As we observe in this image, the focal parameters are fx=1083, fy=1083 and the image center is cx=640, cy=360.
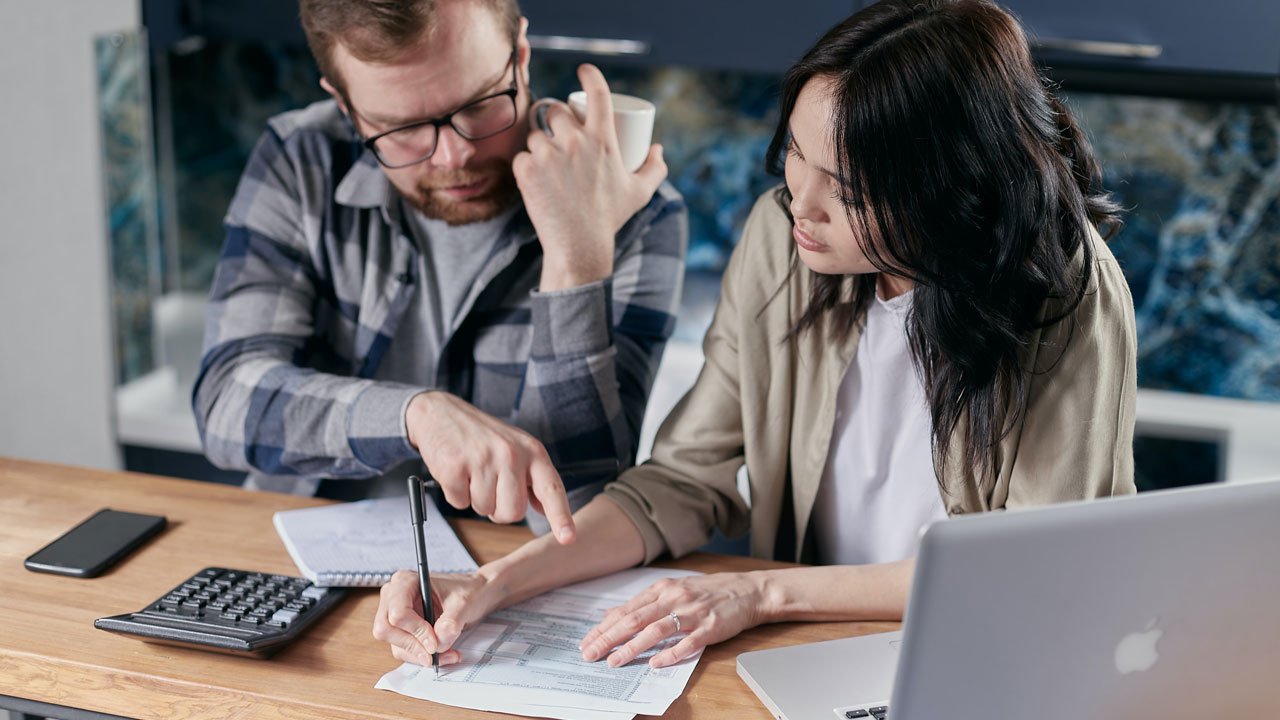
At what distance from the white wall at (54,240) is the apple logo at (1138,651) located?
2.17 metres

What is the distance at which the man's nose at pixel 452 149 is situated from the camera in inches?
52.1

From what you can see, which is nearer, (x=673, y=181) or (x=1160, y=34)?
(x=1160, y=34)

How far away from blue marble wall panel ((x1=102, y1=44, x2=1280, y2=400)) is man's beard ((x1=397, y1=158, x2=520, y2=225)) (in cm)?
70

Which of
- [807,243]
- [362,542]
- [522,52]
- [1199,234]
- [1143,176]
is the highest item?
[522,52]

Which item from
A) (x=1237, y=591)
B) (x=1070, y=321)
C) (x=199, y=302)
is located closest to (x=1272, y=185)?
(x=1070, y=321)

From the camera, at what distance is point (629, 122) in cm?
138

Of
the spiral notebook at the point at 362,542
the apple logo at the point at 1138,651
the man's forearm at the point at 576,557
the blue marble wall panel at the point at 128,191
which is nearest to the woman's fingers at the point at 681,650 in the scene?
the man's forearm at the point at 576,557

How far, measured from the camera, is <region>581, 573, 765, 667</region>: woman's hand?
0.97 meters

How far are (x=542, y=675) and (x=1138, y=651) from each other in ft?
1.55

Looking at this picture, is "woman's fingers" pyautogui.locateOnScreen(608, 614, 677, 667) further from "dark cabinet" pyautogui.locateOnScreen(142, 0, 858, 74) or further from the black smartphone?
"dark cabinet" pyautogui.locateOnScreen(142, 0, 858, 74)

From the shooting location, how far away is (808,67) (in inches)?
41.0

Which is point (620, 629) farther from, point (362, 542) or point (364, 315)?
point (364, 315)

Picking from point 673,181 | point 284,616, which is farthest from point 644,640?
point 673,181

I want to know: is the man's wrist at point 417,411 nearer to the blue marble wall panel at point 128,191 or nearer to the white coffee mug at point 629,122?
the white coffee mug at point 629,122
